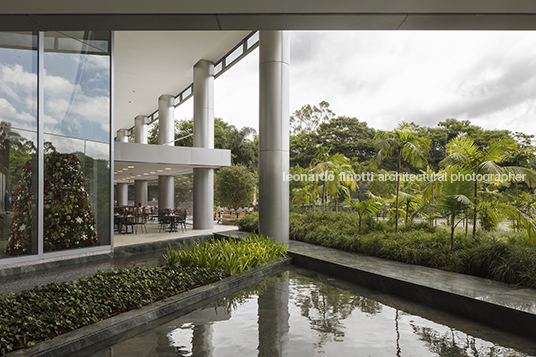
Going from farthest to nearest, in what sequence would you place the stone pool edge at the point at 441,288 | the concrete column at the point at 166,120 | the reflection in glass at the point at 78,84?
the concrete column at the point at 166,120 → the reflection in glass at the point at 78,84 → the stone pool edge at the point at 441,288

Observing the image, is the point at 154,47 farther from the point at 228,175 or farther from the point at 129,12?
the point at 129,12

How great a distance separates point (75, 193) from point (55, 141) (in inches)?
57.4

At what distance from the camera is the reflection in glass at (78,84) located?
27.4 feet

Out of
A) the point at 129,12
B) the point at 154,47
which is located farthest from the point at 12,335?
the point at 154,47

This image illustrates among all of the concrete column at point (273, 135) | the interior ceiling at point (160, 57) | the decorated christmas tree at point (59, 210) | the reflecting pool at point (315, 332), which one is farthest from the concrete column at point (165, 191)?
the reflecting pool at point (315, 332)

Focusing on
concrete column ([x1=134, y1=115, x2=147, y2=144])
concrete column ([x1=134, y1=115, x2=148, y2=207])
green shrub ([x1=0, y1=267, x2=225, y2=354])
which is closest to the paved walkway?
green shrub ([x1=0, y1=267, x2=225, y2=354])

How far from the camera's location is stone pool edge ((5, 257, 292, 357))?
346 cm

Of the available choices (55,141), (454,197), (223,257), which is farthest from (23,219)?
(454,197)

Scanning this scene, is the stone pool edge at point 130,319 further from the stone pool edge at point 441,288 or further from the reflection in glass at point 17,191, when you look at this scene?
the reflection in glass at point 17,191

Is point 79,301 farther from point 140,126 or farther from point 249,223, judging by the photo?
point 140,126

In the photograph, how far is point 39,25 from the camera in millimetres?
3236

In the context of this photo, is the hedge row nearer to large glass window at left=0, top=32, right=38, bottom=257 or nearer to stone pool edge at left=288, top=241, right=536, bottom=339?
stone pool edge at left=288, top=241, right=536, bottom=339

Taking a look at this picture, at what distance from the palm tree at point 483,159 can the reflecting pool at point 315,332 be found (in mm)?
4087

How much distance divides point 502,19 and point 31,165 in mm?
9536
